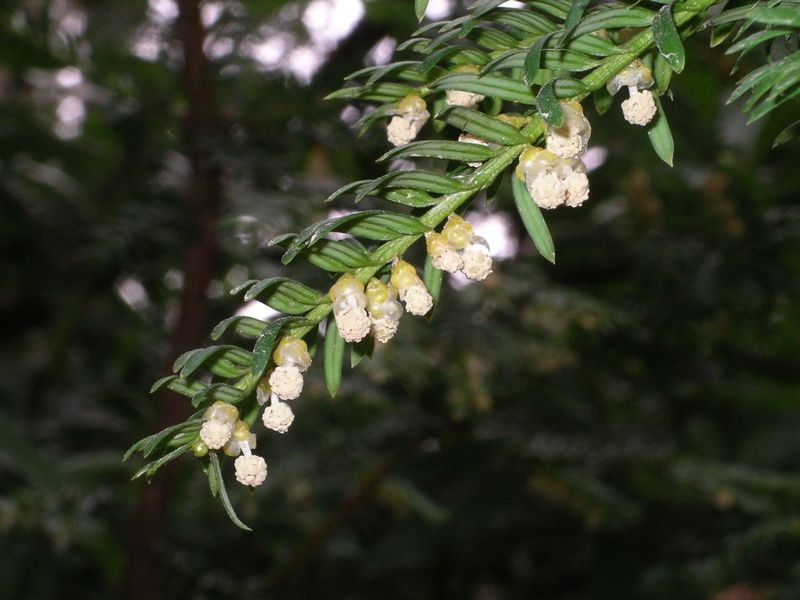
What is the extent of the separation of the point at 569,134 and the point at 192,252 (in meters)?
0.80

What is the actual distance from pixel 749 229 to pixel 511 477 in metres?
0.62

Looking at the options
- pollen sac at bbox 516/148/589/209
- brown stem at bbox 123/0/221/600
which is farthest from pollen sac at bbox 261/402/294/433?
brown stem at bbox 123/0/221/600

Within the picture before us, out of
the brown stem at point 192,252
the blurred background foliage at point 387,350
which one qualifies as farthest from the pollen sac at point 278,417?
the brown stem at point 192,252

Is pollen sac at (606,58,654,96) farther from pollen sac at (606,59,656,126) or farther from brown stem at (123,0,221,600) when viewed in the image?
brown stem at (123,0,221,600)

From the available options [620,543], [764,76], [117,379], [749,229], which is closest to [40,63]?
[117,379]

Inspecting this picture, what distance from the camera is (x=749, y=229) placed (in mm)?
1115

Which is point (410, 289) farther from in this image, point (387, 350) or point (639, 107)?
point (387, 350)

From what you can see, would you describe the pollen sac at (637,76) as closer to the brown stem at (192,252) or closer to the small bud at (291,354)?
the small bud at (291,354)

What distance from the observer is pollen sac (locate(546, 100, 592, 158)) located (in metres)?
0.36

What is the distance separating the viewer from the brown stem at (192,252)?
1077mm

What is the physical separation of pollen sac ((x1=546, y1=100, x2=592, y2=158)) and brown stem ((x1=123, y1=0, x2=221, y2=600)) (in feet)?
2.49

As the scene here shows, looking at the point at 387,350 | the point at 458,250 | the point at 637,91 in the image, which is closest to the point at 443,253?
the point at 458,250

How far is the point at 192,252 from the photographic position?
1099mm

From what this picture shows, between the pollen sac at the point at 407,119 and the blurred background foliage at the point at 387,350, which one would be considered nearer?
the pollen sac at the point at 407,119
